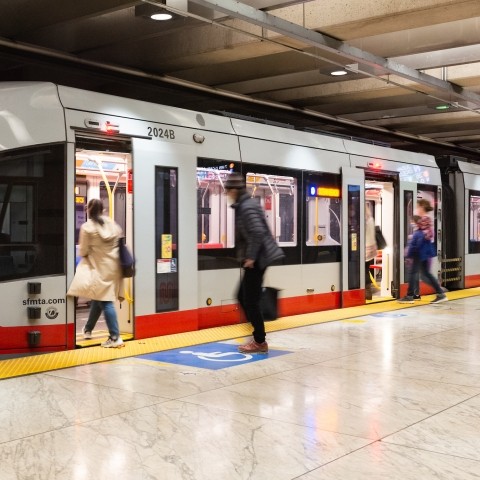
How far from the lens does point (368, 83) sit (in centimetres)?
1182

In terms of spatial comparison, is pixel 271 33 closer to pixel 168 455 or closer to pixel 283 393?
pixel 283 393

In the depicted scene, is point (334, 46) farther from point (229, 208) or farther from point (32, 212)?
point (32, 212)

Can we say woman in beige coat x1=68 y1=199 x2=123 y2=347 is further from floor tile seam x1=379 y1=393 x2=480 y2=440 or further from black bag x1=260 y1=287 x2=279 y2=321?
floor tile seam x1=379 y1=393 x2=480 y2=440

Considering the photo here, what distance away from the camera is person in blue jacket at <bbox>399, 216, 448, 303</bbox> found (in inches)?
479

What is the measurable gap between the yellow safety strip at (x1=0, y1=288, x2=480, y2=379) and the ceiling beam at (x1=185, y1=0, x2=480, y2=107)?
352 cm

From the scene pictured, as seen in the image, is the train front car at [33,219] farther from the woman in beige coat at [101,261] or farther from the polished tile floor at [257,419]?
the polished tile floor at [257,419]

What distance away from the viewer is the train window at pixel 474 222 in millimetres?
15312

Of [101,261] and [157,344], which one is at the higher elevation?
[101,261]

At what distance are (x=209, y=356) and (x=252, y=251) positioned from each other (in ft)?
3.85

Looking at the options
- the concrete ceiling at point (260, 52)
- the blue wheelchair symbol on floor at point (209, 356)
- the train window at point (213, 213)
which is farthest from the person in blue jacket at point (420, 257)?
the blue wheelchair symbol on floor at point (209, 356)

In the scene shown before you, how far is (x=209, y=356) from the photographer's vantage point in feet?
23.9

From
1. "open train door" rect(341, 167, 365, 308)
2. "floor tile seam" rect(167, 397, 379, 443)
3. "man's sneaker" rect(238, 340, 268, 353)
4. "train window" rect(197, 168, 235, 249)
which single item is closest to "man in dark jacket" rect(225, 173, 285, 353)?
"man's sneaker" rect(238, 340, 268, 353)

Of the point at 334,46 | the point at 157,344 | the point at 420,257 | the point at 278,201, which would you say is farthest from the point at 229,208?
the point at 420,257

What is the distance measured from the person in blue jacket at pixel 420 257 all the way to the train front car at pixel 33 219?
6899mm
